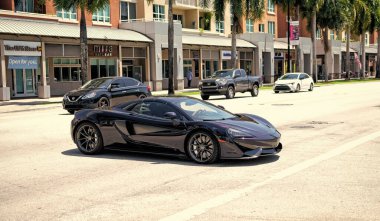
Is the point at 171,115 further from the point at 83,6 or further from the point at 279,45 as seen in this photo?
the point at 279,45

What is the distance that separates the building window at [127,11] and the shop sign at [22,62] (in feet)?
42.7

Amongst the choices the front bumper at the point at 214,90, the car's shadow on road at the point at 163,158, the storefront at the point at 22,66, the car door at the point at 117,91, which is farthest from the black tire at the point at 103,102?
the storefront at the point at 22,66

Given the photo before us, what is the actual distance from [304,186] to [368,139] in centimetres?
556

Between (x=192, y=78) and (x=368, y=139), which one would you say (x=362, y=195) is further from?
(x=192, y=78)

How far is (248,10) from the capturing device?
47.4 m

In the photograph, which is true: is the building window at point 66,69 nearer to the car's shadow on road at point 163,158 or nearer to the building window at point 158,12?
the building window at point 158,12

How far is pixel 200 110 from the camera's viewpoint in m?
10.0

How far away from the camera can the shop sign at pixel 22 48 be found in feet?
115

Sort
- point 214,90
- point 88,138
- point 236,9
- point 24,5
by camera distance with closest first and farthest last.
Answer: point 88,138, point 214,90, point 24,5, point 236,9

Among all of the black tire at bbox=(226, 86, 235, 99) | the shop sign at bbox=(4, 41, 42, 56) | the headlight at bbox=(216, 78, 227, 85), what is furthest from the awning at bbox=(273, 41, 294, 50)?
the shop sign at bbox=(4, 41, 42, 56)

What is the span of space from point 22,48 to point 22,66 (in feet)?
4.18

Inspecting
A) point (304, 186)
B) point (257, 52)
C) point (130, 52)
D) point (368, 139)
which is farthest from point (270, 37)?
point (304, 186)

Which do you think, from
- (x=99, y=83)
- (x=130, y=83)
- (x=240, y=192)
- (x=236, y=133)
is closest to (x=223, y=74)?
(x=130, y=83)

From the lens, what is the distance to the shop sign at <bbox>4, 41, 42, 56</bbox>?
35.0 m
